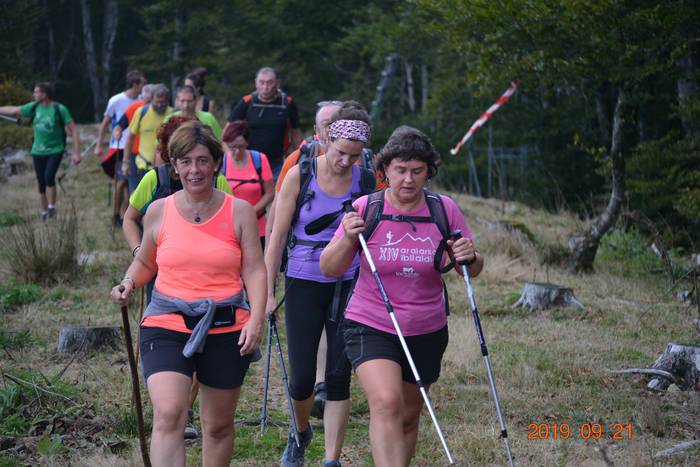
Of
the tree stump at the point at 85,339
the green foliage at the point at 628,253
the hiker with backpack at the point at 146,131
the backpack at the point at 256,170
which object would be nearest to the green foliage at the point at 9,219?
the hiker with backpack at the point at 146,131

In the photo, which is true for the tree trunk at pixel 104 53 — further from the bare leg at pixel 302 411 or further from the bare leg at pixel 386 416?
the bare leg at pixel 386 416

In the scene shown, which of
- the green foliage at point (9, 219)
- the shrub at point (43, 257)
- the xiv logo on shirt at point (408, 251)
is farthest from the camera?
the green foliage at point (9, 219)

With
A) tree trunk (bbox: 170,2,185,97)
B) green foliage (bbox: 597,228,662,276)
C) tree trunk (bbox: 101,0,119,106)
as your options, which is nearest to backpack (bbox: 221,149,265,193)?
green foliage (bbox: 597,228,662,276)

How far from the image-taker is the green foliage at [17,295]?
9.88 metres

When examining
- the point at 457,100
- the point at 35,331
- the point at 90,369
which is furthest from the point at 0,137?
the point at 90,369

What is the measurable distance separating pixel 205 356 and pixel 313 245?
4.18ft

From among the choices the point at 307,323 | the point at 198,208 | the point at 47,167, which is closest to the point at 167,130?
the point at 198,208

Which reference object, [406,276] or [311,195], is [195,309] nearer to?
[406,276]

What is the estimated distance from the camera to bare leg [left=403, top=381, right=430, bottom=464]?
15.8ft

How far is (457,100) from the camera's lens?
104ft

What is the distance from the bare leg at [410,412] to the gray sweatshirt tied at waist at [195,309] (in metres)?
0.89

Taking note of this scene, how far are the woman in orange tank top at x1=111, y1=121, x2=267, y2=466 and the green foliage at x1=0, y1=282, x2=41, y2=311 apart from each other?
568 centimetres

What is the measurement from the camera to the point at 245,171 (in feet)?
26.1

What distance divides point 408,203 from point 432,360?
30.1 inches
